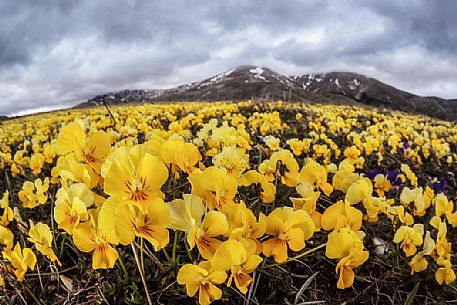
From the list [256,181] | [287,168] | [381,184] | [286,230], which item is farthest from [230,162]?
[381,184]

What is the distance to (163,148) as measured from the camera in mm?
1355

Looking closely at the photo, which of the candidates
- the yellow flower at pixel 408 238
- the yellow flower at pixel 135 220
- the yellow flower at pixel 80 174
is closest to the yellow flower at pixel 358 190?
the yellow flower at pixel 408 238

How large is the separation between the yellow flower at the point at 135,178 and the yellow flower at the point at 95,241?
0.63 ft

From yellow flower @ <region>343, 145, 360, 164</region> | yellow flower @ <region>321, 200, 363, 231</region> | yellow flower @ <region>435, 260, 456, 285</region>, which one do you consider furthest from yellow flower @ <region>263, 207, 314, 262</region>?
yellow flower @ <region>343, 145, 360, 164</region>

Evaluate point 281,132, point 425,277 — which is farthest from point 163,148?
point 281,132

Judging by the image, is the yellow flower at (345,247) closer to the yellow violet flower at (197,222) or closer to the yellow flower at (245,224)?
the yellow flower at (245,224)

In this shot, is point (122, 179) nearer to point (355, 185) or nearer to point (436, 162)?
point (355, 185)

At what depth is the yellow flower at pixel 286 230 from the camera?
1.27 meters

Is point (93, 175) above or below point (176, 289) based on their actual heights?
above

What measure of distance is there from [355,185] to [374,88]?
555ft

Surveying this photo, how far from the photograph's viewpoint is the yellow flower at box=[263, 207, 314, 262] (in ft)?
4.16

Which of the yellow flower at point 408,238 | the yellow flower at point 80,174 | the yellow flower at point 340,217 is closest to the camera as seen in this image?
the yellow flower at point 80,174

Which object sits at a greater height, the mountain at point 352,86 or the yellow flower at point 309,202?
the mountain at point 352,86

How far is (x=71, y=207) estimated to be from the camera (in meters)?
1.23
